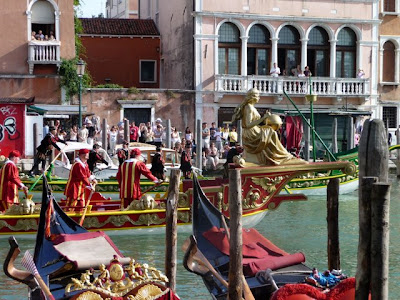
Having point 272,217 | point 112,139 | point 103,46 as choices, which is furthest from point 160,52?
point 272,217

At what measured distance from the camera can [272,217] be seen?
45.7 ft

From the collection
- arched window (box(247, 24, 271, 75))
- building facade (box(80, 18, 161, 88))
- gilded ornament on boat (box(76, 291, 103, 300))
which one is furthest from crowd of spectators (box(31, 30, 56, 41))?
gilded ornament on boat (box(76, 291, 103, 300))

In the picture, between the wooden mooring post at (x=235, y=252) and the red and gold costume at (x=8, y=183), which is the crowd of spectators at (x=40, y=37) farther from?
the wooden mooring post at (x=235, y=252)

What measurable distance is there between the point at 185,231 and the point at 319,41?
13.3 metres

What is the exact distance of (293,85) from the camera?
23031mm

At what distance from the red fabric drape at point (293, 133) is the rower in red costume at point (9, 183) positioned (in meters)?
9.00

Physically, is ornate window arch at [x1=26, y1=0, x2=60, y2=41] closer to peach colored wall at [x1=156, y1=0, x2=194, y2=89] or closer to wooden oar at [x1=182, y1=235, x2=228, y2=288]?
peach colored wall at [x1=156, y1=0, x2=194, y2=89]

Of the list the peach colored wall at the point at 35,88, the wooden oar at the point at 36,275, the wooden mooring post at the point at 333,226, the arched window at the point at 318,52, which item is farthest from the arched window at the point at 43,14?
the wooden oar at the point at 36,275

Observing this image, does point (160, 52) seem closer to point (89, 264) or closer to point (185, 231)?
point (185, 231)

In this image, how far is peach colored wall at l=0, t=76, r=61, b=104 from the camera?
2078 centimetres

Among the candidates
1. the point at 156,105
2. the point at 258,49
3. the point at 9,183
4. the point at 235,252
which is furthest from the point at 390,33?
the point at 235,252

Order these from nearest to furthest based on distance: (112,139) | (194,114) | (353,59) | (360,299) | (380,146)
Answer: (360,299) < (380,146) < (112,139) < (194,114) < (353,59)

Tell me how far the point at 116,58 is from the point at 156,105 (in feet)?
11.3

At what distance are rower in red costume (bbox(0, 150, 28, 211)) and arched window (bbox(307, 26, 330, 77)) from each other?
13858 millimetres
